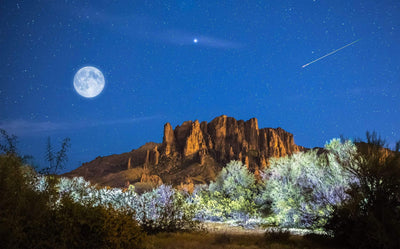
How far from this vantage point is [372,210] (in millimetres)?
10852

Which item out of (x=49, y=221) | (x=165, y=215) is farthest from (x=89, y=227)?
(x=165, y=215)

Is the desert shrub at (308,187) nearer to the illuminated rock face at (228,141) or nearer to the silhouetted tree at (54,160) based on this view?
the silhouetted tree at (54,160)

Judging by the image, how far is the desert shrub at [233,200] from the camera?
2445cm

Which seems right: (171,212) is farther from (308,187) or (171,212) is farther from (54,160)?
(308,187)

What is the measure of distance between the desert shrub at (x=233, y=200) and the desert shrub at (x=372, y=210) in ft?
42.5

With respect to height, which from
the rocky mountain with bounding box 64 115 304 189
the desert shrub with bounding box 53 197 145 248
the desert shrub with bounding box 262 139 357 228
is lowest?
the desert shrub with bounding box 53 197 145 248

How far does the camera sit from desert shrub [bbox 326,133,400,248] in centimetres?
955

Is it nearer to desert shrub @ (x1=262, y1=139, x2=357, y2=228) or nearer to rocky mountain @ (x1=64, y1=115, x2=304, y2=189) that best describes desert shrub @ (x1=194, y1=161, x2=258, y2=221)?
desert shrub @ (x1=262, y1=139, x2=357, y2=228)

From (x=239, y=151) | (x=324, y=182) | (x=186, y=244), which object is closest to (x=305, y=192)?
(x=324, y=182)

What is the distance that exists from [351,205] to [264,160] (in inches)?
3596

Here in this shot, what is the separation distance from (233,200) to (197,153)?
7693 centimetres

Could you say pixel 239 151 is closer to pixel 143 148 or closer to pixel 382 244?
pixel 143 148

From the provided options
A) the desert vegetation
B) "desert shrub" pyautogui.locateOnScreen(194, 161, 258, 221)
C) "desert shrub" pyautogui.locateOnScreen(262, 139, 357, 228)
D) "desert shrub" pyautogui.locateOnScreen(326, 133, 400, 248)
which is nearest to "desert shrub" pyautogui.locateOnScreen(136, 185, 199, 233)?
the desert vegetation

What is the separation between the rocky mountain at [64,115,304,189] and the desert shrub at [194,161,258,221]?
4781 centimetres
